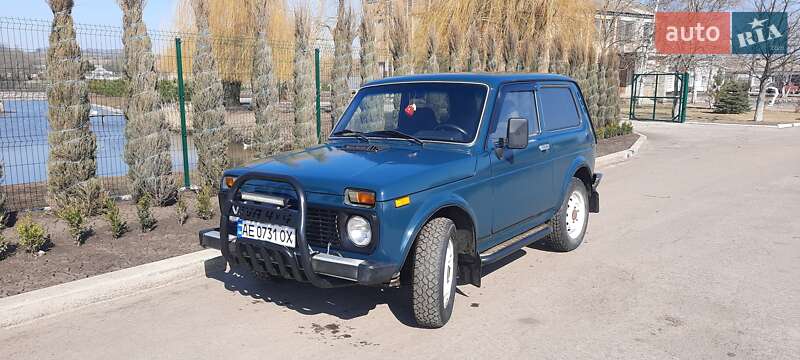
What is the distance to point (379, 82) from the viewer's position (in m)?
5.97

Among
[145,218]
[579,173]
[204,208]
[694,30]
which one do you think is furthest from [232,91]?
[694,30]

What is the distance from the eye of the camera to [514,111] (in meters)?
5.61

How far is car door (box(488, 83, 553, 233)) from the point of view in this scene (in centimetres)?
523

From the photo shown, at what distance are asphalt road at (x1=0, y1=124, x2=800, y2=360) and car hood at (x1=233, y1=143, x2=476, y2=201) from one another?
1151 mm

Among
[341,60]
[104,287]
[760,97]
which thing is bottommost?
[104,287]

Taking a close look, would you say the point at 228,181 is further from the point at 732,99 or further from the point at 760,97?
the point at 732,99

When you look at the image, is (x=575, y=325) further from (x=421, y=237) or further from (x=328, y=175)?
(x=328, y=175)

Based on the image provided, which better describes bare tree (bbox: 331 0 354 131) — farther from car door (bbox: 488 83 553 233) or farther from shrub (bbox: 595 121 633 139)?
shrub (bbox: 595 121 633 139)

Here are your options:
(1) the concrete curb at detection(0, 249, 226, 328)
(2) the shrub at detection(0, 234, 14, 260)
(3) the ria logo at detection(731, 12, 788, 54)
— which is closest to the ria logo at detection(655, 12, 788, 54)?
(3) the ria logo at detection(731, 12, 788, 54)

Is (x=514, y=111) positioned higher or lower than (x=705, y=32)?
lower


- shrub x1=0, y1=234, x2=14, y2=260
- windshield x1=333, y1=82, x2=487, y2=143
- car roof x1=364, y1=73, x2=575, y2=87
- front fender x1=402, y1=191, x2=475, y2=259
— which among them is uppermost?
car roof x1=364, y1=73, x2=575, y2=87

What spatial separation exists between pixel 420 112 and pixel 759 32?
101 ft

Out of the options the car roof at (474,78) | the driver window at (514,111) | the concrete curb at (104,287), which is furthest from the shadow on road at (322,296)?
the car roof at (474,78)

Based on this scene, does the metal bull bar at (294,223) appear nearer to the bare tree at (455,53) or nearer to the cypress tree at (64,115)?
the cypress tree at (64,115)
